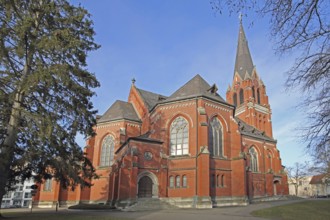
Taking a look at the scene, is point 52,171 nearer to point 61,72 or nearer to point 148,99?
point 61,72

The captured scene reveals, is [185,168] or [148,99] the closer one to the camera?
[185,168]

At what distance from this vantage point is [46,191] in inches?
1256

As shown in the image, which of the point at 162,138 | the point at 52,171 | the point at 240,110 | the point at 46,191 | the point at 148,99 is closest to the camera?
the point at 52,171

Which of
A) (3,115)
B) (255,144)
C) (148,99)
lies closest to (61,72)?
(3,115)

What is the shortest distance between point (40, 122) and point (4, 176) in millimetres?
3096

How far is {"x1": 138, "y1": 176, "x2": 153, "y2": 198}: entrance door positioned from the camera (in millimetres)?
25656

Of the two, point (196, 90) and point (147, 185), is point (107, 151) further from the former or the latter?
point (196, 90)

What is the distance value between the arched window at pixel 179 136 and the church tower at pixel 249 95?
23.7m

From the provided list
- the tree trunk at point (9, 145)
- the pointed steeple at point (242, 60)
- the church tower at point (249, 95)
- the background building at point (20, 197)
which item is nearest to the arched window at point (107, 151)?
the tree trunk at point (9, 145)

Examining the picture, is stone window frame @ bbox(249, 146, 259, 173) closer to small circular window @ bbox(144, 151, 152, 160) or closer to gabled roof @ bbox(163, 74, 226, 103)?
gabled roof @ bbox(163, 74, 226, 103)

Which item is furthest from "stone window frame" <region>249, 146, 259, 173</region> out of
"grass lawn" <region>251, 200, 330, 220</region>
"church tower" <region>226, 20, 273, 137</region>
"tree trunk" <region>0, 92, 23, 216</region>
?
"tree trunk" <region>0, 92, 23, 216</region>

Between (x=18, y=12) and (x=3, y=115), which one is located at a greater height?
(x=18, y=12)

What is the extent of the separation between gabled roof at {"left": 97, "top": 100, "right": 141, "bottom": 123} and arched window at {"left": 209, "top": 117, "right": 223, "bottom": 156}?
1034 centimetres

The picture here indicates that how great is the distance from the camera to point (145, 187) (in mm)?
25922
